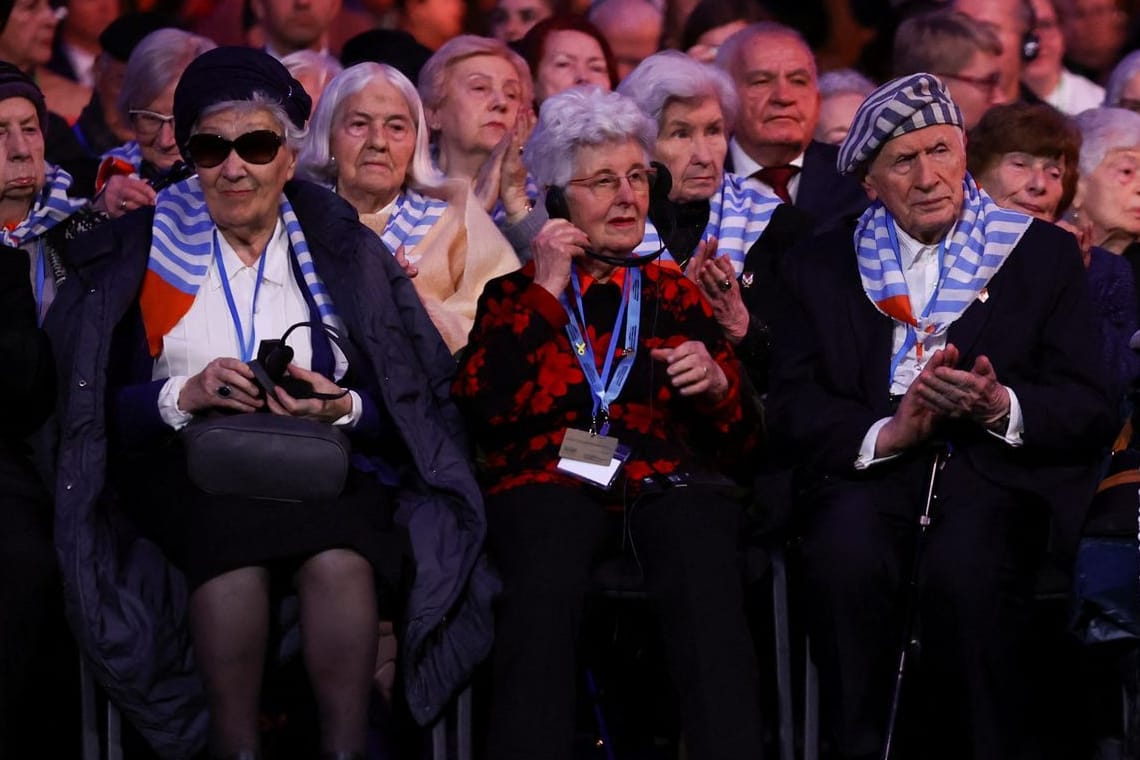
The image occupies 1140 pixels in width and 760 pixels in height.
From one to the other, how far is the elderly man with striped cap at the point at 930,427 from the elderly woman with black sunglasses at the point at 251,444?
2.94 feet

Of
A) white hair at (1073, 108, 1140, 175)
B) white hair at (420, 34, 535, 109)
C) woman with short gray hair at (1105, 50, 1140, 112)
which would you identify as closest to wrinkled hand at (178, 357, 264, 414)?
white hair at (420, 34, 535, 109)

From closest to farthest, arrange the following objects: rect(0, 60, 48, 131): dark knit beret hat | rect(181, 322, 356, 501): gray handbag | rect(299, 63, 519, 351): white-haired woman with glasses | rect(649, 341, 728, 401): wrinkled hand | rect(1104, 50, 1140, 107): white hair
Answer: rect(181, 322, 356, 501): gray handbag, rect(649, 341, 728, 401): wrinkled hand, rect(0, 60, 48, 131): dark knit beret hat, rect(299, 63, 519, 351): white-haired woman with glasses, rect(1104, 50, 1140, 107): white hair

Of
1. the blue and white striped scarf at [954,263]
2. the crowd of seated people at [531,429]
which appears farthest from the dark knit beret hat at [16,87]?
the blue and white striped scarf at [954,263]

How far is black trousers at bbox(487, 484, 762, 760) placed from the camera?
4.54 meters

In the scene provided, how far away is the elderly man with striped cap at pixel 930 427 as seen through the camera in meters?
4.72

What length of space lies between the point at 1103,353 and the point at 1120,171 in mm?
1089

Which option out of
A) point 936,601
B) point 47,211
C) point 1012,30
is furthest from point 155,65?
point 1012,30

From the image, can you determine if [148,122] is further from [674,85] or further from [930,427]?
[930,427]

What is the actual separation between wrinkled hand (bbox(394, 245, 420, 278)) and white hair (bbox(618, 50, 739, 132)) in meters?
0.90

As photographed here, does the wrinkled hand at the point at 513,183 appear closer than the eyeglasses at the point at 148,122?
Yes

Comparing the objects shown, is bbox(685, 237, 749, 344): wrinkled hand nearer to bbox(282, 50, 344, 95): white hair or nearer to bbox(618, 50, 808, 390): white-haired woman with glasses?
bbox(618, 50, 808, 390): white-haired woman with glasses

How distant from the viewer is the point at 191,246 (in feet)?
16.6

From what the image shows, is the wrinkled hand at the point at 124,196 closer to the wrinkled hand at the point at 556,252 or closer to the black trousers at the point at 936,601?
the wrinkled hand at the point at 556,252

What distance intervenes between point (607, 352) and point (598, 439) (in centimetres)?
24
